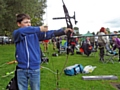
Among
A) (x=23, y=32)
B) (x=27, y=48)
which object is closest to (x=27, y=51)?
(x=27, y=48)

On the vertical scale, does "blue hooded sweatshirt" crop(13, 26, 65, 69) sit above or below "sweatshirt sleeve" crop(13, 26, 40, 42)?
below

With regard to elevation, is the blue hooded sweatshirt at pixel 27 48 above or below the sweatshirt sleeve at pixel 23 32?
below

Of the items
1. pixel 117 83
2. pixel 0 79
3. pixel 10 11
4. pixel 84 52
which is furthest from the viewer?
pixel 10 11

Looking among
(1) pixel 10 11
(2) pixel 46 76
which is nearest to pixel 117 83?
(2) pixel 46 76

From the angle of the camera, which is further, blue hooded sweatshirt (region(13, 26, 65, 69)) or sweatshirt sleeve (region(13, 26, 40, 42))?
blue hooded sweatshirt (region(13, 26, 65, 69))

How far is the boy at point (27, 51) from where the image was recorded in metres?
3.42

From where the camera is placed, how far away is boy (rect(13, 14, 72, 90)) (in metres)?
3.42

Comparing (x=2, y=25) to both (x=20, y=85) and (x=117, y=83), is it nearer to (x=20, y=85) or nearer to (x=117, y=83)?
(x=117, y=83)

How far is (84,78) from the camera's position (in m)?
7.76

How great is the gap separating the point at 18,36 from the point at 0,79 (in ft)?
15.4

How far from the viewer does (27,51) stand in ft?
11.2

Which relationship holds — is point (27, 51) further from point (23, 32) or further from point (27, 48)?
point (23, 32)

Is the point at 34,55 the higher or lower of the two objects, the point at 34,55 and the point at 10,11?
the lower

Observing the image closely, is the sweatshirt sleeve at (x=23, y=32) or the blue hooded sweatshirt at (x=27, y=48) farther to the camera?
the blue hooded sweatshirt at (x=27, y=48)
